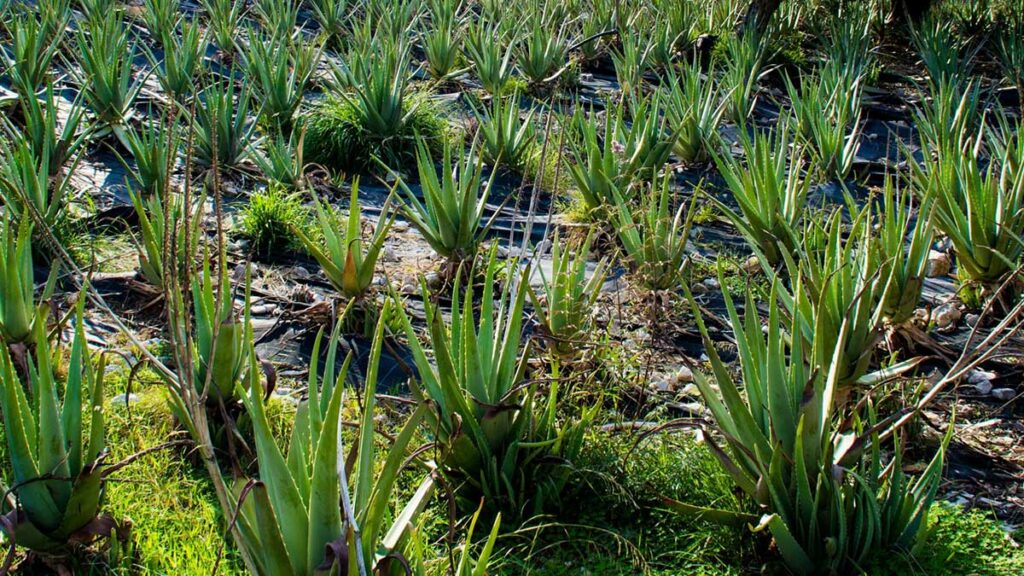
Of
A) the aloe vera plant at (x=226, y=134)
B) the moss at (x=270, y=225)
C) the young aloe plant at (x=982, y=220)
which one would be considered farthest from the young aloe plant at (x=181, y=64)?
the young aloe plant at (x=982, y=220)

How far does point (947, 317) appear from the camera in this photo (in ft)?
10.7

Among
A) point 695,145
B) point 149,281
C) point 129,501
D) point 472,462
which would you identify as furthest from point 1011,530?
point 695,145

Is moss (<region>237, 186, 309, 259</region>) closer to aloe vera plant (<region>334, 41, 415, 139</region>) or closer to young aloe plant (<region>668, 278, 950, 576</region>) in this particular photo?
aloe vera plant (<region>334, 41, 415, 139</region>)

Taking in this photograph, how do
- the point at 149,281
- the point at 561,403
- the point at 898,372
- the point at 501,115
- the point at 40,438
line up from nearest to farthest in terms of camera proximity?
the point at 40,438 < the point at 898,372 < the point at 561,403 < the point at 149,281 < the point at 501,115

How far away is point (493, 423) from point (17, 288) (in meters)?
1.22

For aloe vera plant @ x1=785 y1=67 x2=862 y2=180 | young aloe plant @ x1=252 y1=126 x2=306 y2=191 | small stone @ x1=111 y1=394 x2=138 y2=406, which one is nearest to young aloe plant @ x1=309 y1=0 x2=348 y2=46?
young aloe plant @ x1=252 y1=126 x2=306 y2=191

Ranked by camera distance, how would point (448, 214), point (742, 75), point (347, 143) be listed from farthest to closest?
point (742, 75) → point (347, 143) → point (448, 214)

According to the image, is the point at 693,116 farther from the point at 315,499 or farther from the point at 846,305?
the point at 315,499

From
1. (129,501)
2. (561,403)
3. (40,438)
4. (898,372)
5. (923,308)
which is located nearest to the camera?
(40,438)

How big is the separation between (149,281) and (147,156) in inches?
30.2

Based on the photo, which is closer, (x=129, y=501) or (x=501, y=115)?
(x=129, y=501)

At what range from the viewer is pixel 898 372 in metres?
2.51

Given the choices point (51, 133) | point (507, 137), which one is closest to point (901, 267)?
point (507, 137)

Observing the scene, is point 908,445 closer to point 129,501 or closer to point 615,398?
point 615,398
